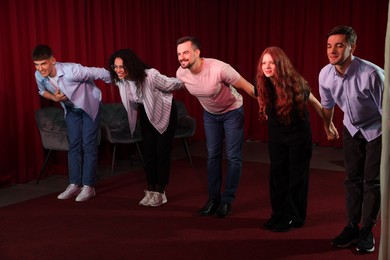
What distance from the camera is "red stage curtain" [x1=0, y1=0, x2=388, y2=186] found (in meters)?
4.75

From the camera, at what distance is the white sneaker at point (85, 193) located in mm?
4070

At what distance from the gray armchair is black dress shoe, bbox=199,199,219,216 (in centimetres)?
166

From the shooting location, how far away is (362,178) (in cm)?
283

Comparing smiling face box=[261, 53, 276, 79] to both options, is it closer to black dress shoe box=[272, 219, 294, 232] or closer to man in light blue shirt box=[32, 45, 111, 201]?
black dress shoe box=[272, 219, 294, 232]

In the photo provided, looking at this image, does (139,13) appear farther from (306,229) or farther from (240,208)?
(306,229)

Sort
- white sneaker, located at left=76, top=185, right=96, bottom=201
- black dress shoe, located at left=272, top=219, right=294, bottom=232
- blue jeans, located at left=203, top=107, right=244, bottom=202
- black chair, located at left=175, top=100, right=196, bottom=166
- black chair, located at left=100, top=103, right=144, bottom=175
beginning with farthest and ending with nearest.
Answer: black chair, located at left=175, top=100, right=196, bottom=166, black chair, located at left=100, top=103, right=144, bottom=175, white sneaker, located at left=76, top=185, right=96, bottom=201, blue jeans, located at left=203, top=107, right=244, bottom=202, black dress shoe, located at left=272, top=219, right=294, bottom=232

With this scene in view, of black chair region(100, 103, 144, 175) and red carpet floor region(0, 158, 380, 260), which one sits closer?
red carpet floor region(0, 158, 380, 260)

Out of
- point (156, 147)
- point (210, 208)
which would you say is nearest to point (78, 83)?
point (156, 147)

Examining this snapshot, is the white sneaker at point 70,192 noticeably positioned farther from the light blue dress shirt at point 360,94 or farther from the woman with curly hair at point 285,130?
the light blue dress shirt at point 360,94

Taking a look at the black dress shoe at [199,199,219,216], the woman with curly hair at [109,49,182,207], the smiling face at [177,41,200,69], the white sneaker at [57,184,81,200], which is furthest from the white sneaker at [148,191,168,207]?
the smiling face at [177,41,200,69]

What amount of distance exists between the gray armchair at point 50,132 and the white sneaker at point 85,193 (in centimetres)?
65

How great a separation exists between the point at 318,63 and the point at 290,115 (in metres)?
4.01

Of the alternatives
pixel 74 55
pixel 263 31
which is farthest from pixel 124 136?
pixel 263 31

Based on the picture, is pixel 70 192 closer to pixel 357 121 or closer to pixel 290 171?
pixel 290 171
